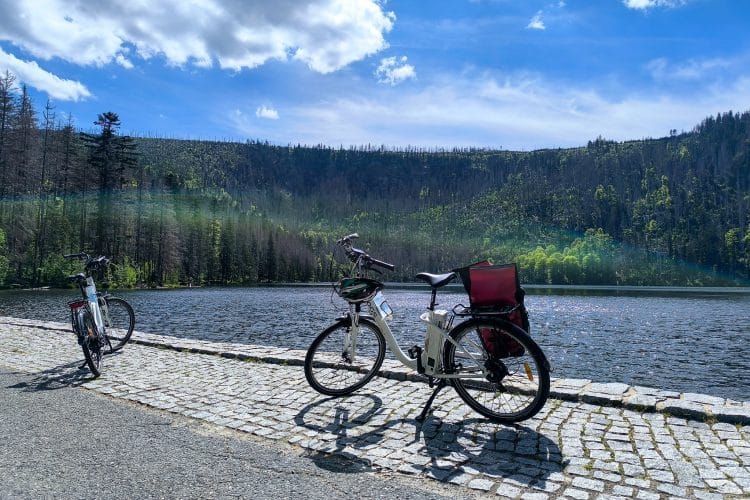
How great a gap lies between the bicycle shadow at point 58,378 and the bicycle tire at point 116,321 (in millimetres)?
1438

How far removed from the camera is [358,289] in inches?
263

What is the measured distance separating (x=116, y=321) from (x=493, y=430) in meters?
8.61

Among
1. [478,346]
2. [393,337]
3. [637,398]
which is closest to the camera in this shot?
[478,346]

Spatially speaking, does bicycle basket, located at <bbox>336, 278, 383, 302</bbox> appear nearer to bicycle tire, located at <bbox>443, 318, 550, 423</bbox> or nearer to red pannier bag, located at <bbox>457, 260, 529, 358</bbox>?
bicycle tire, located at <bbox>443, 318, 550, 423</bbox>

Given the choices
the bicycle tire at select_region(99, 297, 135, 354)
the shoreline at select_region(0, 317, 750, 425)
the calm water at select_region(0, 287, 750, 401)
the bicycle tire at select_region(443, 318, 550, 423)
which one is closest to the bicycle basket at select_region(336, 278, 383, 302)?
the bicycle tire at select_region(443, 318, 550, 423)

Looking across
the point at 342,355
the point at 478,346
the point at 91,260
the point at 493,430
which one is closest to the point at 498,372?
the point at 478,346

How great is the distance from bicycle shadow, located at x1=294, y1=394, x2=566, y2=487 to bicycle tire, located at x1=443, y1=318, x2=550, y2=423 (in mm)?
203

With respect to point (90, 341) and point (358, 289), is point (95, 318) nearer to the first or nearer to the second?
point (90, 341)

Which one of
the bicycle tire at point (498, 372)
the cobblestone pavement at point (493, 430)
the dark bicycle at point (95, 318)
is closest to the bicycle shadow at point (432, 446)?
the cobblestone pavement at point (493, 430)

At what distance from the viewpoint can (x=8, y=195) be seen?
65.2m

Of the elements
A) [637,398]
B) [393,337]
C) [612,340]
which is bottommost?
[612,340]

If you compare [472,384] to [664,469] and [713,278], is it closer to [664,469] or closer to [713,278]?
[664,469]

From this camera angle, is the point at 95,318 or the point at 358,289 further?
the point at 95,318

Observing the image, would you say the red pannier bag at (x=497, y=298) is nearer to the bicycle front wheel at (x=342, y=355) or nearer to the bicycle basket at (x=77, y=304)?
the bicycle front wheel at (x=342, y=355)
